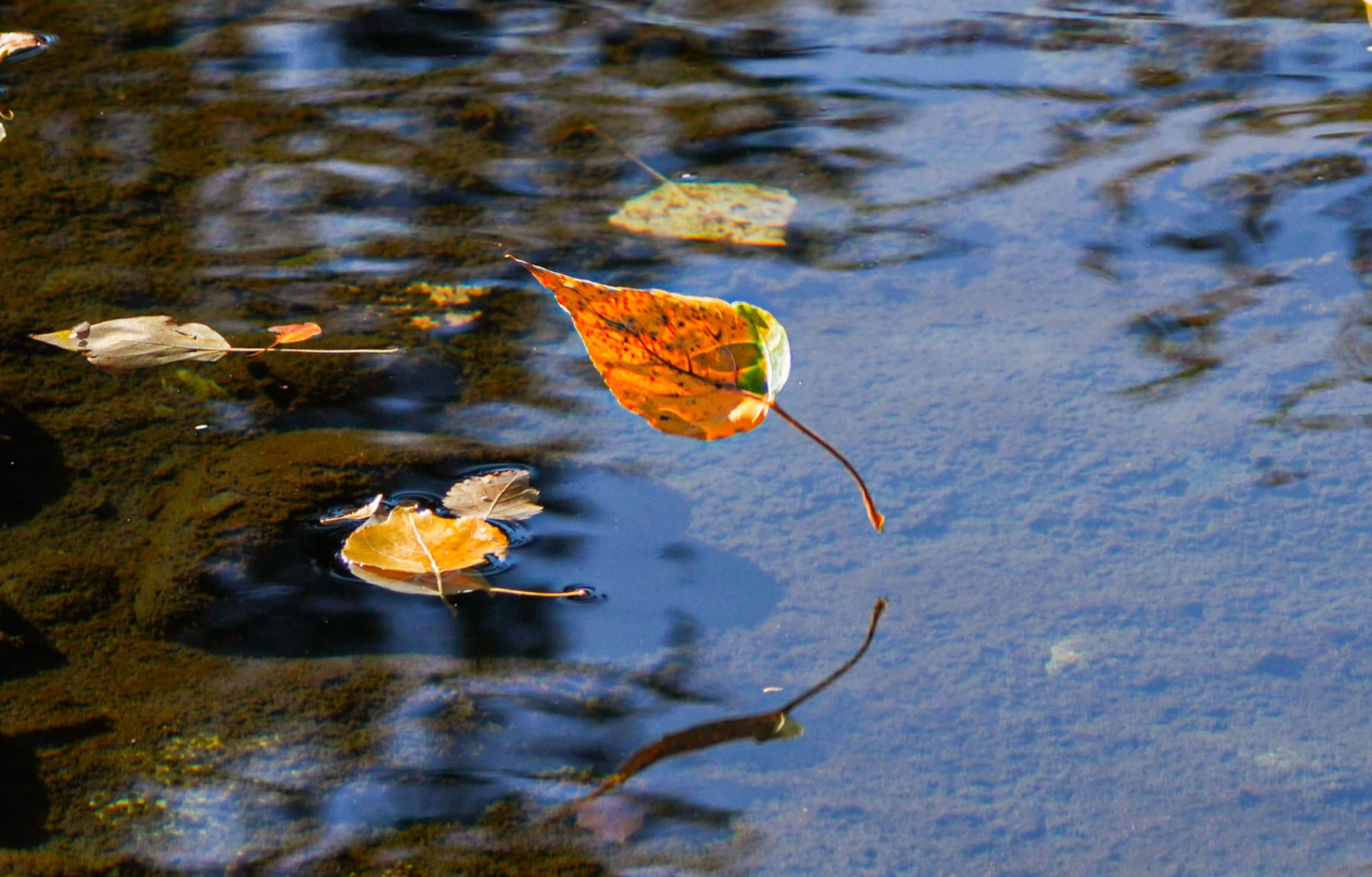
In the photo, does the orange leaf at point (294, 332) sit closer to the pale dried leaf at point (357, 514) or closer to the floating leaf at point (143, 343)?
the floating leaf at point (143, 343)

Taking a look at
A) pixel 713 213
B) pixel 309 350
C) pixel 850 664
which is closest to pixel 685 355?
pixel 850 664

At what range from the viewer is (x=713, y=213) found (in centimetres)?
215

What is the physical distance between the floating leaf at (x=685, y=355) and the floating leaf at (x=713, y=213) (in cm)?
64

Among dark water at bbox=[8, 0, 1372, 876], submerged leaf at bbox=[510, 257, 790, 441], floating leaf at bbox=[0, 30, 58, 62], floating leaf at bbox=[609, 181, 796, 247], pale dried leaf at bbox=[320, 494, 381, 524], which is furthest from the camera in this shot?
floating leaf at bbox=[0, 30, 58, 62]

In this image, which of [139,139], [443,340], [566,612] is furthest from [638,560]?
[139,139]

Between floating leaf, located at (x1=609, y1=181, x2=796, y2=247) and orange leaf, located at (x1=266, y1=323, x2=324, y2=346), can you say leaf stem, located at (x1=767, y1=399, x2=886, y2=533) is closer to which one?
floating leaf, located at (x1=609, y1=181, x2=796, y2=247)

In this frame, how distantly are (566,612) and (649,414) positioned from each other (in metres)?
0.25

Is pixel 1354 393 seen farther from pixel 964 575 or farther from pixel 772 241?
pixel 772 241

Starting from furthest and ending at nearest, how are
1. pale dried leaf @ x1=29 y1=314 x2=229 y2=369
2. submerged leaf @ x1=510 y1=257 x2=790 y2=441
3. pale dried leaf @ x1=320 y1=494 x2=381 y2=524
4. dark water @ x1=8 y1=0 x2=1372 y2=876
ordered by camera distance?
1. pale dried leaf @ x1=29 y1=314 x2=229 y2=369
2. pale dried leaf @ x1=320 y1=494 x2=381 y2=524
3. submerged leaf @ x1=510 y1=257 x2=790 y2=441
4. dark water @ x1=8 y1=0 x2=1372 y2=876

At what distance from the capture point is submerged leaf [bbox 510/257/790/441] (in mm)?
1396

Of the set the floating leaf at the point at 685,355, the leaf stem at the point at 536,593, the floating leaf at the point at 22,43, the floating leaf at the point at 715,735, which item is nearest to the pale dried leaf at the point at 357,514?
the leaf stem at the point at 536,593

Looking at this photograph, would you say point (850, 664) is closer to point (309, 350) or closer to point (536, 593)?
point (536, 593)

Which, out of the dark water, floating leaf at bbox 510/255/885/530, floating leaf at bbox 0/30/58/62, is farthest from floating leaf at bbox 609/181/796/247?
floating leaf at bbox 0/30/58/62

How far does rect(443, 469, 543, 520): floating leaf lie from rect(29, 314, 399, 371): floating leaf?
39cm
